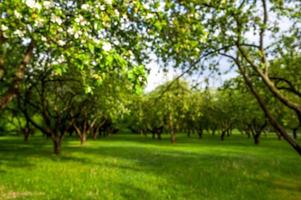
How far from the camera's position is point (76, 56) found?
993 cm

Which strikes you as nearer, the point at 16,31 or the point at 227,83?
the point at 16,31

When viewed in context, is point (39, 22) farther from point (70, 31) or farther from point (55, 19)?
point (70, 31)

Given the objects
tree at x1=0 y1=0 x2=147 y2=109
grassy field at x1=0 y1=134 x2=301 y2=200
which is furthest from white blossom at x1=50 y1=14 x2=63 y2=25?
grassy field at x1=0 y1=134 x2=301 y2=200

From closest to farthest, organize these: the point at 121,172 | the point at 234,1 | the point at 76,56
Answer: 1. the point at 76,56
2. the point at 234,1
3. the point at 121,172

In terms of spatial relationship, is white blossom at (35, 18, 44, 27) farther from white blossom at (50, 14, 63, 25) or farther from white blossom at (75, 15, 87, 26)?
white blossom at (75, 15, 87, 26)

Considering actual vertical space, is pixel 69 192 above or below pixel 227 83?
below

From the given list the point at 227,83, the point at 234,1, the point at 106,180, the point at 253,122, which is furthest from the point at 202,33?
the point at 253,122

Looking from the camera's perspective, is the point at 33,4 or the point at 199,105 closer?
the point at 33,4

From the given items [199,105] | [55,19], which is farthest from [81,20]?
[199,105]

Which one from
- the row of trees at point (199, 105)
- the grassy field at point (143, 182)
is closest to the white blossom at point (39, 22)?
the row of trees at point (199, 105)

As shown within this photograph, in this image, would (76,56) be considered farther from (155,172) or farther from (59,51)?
(155,172)

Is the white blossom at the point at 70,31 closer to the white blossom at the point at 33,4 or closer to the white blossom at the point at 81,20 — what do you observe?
the white blossom at the point at 81,20

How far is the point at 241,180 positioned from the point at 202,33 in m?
14.9

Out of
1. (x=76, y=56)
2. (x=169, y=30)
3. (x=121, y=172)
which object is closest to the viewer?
(x=76, y=56)
